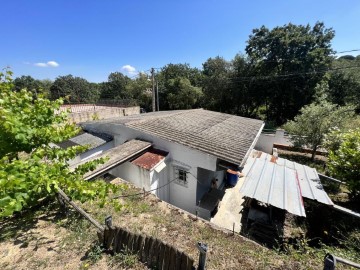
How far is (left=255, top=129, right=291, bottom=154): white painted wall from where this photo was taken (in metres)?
20.7

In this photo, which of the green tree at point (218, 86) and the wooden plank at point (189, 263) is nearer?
the wooden plank at point (189, 263)

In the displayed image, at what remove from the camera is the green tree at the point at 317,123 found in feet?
51.5

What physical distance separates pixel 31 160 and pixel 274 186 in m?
8.37

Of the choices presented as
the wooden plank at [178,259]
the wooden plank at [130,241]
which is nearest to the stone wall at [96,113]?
the wooden plank at [130,241]

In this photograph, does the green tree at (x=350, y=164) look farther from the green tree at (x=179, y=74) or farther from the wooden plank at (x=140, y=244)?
the green tree at (x=179, y=74)

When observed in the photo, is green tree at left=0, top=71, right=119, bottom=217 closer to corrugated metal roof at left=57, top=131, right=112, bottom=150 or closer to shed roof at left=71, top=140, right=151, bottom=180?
shed roof at left=71, top=140, right=151, bottom=180

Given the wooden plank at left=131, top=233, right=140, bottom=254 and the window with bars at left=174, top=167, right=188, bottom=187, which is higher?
the wooden plank at left=131, top=233, right=140, bottom=254

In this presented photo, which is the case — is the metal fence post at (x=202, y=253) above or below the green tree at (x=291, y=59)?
below

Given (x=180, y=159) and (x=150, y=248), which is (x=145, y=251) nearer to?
(x=150, y=248)

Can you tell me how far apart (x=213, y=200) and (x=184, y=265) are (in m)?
6.40

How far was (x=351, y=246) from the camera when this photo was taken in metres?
5.59

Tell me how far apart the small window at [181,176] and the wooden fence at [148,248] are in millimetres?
5481

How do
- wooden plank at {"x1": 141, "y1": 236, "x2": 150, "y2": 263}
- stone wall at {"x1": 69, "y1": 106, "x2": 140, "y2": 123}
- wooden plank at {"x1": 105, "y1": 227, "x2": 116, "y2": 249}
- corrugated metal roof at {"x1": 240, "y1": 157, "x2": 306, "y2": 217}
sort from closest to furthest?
wooden plank at {"x1": 141, "y1": 236, "x2": 150, "y2": 263}
wooden plank at {"x1": 105, "y1": 227, "x2": 116, "y2": 249}
corrugated metal roof at {"x1": 240, "y1": 157, "x2": 306, "y2": 217}
stone wall at {"x1": 69, "y1": 106, "x2": 140, "y2": 123}

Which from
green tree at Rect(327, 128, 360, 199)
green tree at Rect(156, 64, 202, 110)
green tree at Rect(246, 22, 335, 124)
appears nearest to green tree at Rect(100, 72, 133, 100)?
green tree at Rect(156, 64, 202, 110)
